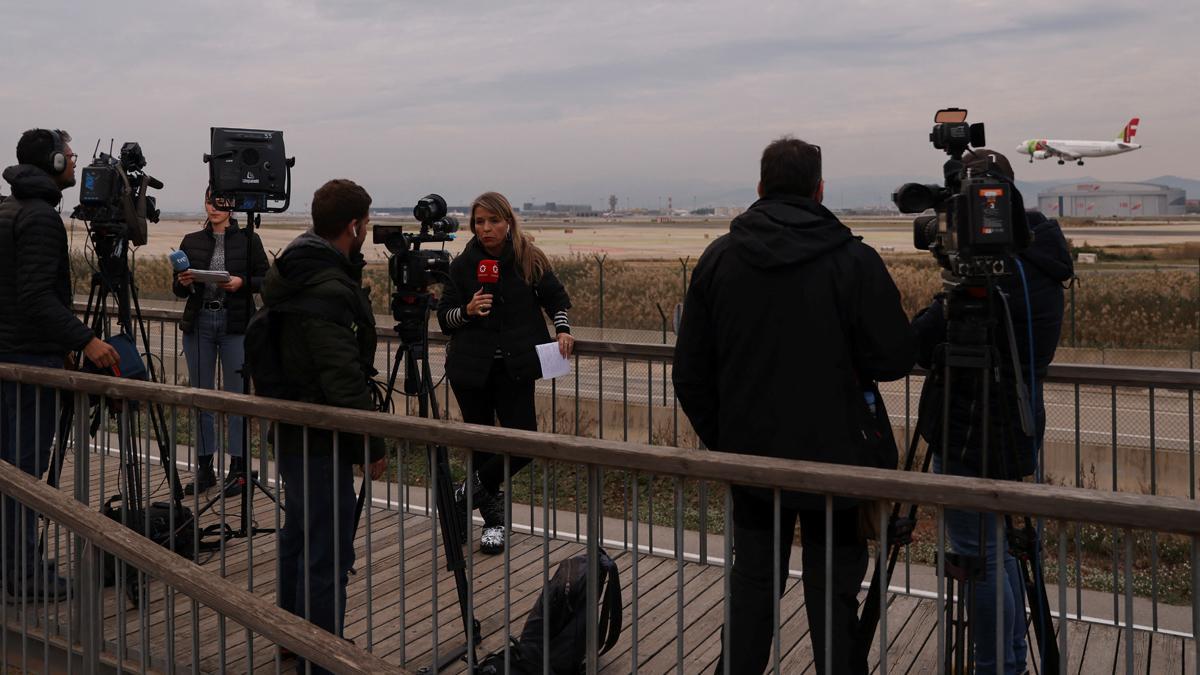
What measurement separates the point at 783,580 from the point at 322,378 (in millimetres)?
1729

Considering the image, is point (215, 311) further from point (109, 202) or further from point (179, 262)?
point (109, 202)

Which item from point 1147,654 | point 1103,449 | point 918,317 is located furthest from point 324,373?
point 1103,449

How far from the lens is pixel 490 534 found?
578cm

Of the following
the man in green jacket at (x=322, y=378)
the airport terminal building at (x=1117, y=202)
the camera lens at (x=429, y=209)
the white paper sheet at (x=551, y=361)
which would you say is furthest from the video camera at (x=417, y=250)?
the airport terminal building at (x=1117, y=202)

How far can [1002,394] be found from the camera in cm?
359

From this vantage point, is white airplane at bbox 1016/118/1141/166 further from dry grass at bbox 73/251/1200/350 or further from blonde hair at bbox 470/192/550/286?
blonde hair at bbox 470/192/550/286

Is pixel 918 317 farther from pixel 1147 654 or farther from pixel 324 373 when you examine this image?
pixel 324 373

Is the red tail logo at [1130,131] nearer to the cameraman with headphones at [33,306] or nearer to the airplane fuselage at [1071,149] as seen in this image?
the airplane fuselage at [1071,149]

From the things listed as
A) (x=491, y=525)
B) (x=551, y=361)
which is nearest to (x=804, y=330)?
(x=551, y=361)

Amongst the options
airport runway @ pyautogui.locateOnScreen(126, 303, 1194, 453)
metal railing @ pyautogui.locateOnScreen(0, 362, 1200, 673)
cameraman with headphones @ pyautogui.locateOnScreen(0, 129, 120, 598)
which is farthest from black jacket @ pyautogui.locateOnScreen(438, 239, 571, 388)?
airport runway @ pyautogui.locateOnScreen(126, 303, 1194, 453)

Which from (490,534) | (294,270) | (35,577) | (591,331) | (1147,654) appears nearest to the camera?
(294,270)

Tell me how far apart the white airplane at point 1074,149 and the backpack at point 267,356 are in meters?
91.2

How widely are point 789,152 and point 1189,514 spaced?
165 centimetres

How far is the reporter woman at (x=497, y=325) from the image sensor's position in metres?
5.54
